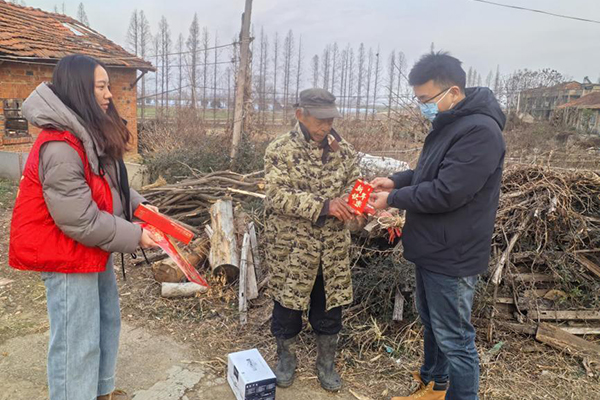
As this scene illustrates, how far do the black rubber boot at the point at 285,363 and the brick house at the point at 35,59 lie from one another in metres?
9.65

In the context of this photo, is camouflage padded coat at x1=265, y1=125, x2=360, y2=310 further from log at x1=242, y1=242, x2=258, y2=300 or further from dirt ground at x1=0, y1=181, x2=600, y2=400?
log at x1=242, y1=242, x2=258, y2=300

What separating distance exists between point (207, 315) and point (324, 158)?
2.24m

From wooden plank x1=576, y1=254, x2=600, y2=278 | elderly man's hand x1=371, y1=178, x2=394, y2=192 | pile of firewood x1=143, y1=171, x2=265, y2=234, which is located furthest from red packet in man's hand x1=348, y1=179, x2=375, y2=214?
pile of firewood x1=143, y1=171, x2=265, y2=234

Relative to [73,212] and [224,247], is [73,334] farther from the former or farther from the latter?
[224,247]

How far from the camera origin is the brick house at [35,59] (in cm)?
1016

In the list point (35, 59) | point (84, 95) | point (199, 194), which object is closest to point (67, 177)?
point (84, 95)

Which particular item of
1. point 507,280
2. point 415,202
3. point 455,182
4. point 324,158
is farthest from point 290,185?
point 507,280

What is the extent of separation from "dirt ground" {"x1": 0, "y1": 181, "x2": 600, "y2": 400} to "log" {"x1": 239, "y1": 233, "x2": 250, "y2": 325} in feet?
0.36

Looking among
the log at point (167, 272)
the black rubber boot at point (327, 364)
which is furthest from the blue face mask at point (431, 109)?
the log at point (167, 272)

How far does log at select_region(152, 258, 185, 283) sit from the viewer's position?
15.7 feet

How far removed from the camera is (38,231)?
204 centimetres

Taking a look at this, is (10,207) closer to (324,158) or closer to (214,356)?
(214,356)

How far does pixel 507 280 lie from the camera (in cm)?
397

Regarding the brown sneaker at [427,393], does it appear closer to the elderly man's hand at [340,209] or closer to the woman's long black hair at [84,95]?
the elderly man's hand at [340,209]
